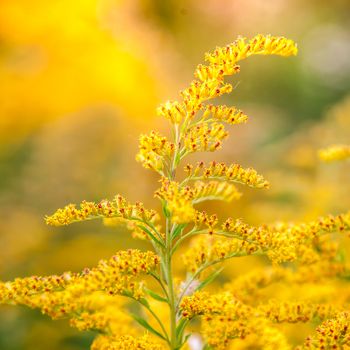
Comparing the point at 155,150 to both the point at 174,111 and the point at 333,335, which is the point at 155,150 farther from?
the point at 333,335

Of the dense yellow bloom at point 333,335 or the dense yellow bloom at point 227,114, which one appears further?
the dense yellow bloom at point 227,114

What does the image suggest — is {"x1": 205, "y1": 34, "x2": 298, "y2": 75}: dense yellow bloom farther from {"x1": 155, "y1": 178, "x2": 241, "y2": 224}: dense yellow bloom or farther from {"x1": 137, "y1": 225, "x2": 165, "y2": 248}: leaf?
{"x1": 137, "y1": 225, "x2": 165, "y2": 248}: leaf

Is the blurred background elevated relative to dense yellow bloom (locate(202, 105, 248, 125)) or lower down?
elevated

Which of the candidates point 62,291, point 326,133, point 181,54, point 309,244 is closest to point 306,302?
point 309,244

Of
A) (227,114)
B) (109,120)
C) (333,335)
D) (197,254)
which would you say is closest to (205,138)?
(227,114)

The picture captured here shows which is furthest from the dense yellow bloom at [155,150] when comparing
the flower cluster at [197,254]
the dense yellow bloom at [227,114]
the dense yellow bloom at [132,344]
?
the dense yellow bloom at [132,344]

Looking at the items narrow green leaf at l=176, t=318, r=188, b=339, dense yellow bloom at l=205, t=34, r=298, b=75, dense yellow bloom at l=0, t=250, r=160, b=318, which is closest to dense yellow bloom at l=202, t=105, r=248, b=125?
dense yellow bloom at l=205, t=34, r=298, b=75

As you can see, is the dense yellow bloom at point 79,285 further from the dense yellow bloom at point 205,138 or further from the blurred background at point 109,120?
the blurred background at point 109,120
